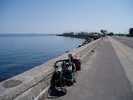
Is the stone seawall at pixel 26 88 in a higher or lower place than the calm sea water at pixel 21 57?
higher

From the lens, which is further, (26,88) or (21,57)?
(21,57)

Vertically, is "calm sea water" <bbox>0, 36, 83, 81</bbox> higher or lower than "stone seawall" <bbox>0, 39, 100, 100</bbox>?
lower

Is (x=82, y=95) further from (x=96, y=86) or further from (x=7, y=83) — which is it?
(x=7, y=83)

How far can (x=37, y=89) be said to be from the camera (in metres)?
7.28

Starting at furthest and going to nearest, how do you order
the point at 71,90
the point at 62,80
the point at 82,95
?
1. the point at 62,80
2. the point at 71,90
3. the point at 82,95

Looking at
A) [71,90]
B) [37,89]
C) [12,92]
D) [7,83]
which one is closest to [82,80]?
[71,90]

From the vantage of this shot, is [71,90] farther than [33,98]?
Yes

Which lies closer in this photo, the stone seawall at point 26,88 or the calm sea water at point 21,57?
the stone seawall at point 26,88

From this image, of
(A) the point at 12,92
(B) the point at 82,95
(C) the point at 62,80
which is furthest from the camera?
(C) the point at 62,80

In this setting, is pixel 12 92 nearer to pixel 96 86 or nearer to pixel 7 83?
pixel 7 83

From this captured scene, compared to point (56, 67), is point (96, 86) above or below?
below

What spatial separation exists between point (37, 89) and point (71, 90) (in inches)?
63.4

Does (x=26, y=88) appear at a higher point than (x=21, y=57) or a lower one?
higher

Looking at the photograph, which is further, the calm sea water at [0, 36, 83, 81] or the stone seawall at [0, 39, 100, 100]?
the calm sea water at [0, 36, 83, 81]
